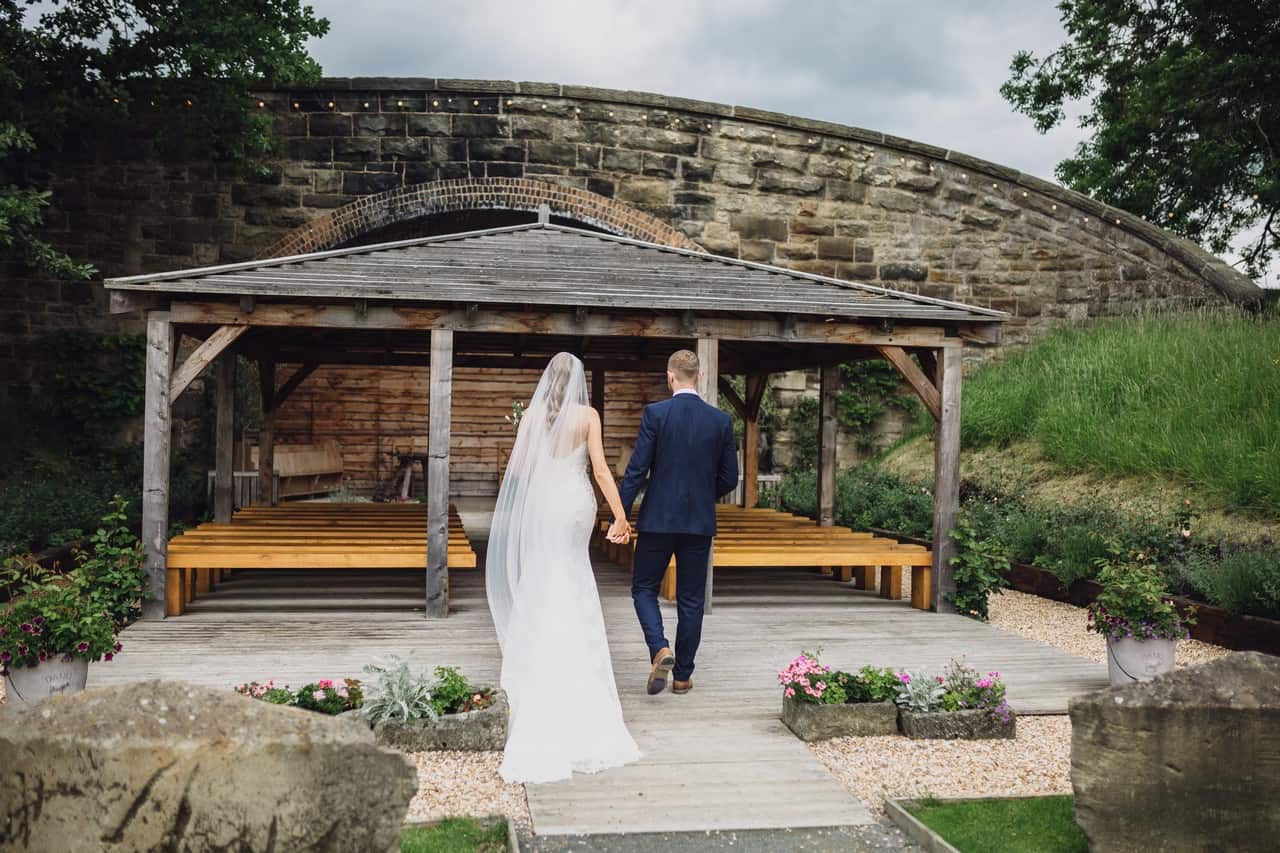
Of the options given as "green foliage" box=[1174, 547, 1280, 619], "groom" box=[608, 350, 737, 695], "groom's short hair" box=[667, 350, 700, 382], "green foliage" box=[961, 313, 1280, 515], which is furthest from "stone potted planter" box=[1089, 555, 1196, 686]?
"green foliage" box=[961, 313, 1280, 515]

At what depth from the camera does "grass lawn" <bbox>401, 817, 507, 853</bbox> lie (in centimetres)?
354

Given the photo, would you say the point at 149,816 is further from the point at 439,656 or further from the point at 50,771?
the point at 439,656

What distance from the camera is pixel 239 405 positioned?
49.7ft

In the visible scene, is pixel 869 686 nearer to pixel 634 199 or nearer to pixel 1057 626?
pixel 1057 626

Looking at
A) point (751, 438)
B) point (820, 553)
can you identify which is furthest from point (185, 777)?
point (751, 438)

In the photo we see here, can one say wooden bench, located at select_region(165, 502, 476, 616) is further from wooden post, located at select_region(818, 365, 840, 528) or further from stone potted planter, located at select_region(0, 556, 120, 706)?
wooden post, located at select_region(818, 365, 840, 528)

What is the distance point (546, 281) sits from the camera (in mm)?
8281

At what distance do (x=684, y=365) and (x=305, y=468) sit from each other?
485 inches

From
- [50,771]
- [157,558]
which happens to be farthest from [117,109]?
[50,771]

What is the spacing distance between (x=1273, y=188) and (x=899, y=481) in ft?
23.0

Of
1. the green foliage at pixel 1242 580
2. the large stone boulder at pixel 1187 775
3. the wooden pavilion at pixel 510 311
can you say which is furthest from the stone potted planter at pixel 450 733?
the green foliage at pixel 1242 580

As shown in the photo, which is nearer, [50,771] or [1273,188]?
[50,771]

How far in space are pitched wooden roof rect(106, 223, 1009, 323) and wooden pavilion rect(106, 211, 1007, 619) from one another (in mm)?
19

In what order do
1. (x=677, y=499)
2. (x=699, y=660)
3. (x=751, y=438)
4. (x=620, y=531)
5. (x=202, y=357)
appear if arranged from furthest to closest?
(x=751, y=438), (x=202, y=357), (x=699, y=660), (x=677, y=499), (x=620, y=531)
